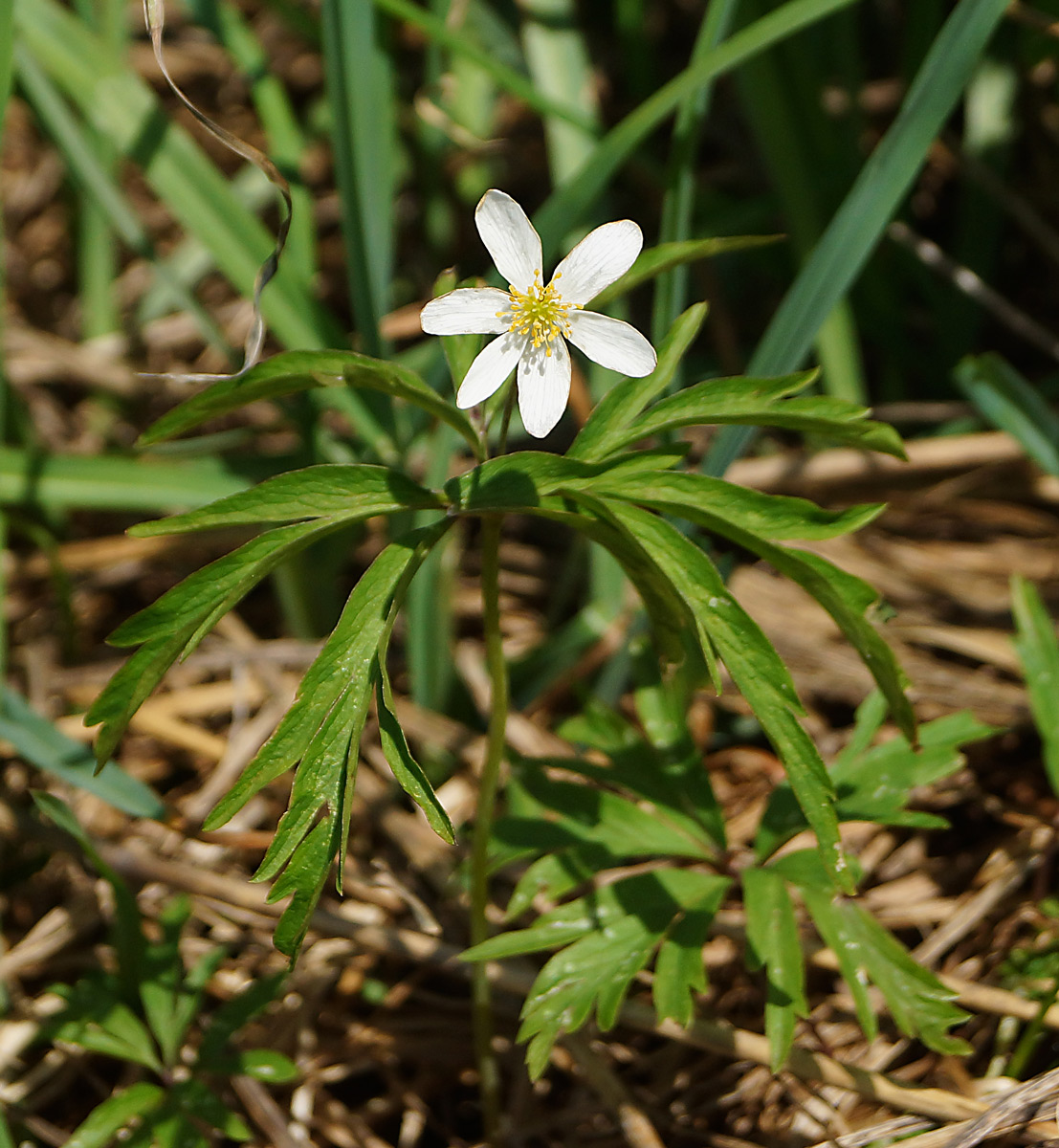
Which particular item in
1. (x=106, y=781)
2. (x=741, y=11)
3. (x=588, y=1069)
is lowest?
(x=588, y=1069)

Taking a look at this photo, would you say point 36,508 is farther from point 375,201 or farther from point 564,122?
point 564,122

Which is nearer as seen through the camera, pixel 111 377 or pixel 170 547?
pixel 170 547

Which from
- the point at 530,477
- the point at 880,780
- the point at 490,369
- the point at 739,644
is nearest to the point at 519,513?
the point at 530,477

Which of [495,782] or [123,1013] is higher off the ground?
[495,782]

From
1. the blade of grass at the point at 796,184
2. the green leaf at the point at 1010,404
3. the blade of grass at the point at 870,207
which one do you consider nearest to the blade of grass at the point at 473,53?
the blade of grass at the point at 796,184

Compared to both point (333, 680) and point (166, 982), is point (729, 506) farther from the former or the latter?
point (166, 982)

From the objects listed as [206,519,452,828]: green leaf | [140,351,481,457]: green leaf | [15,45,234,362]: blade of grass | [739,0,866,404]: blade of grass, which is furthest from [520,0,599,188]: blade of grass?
[206,519,452,828]: green leaf

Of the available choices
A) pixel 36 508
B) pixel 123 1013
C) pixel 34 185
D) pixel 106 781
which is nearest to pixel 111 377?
pixel 36 508

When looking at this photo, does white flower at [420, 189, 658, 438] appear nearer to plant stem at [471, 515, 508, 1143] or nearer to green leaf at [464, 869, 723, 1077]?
plant stem at [471, 515, 508, 1143]
